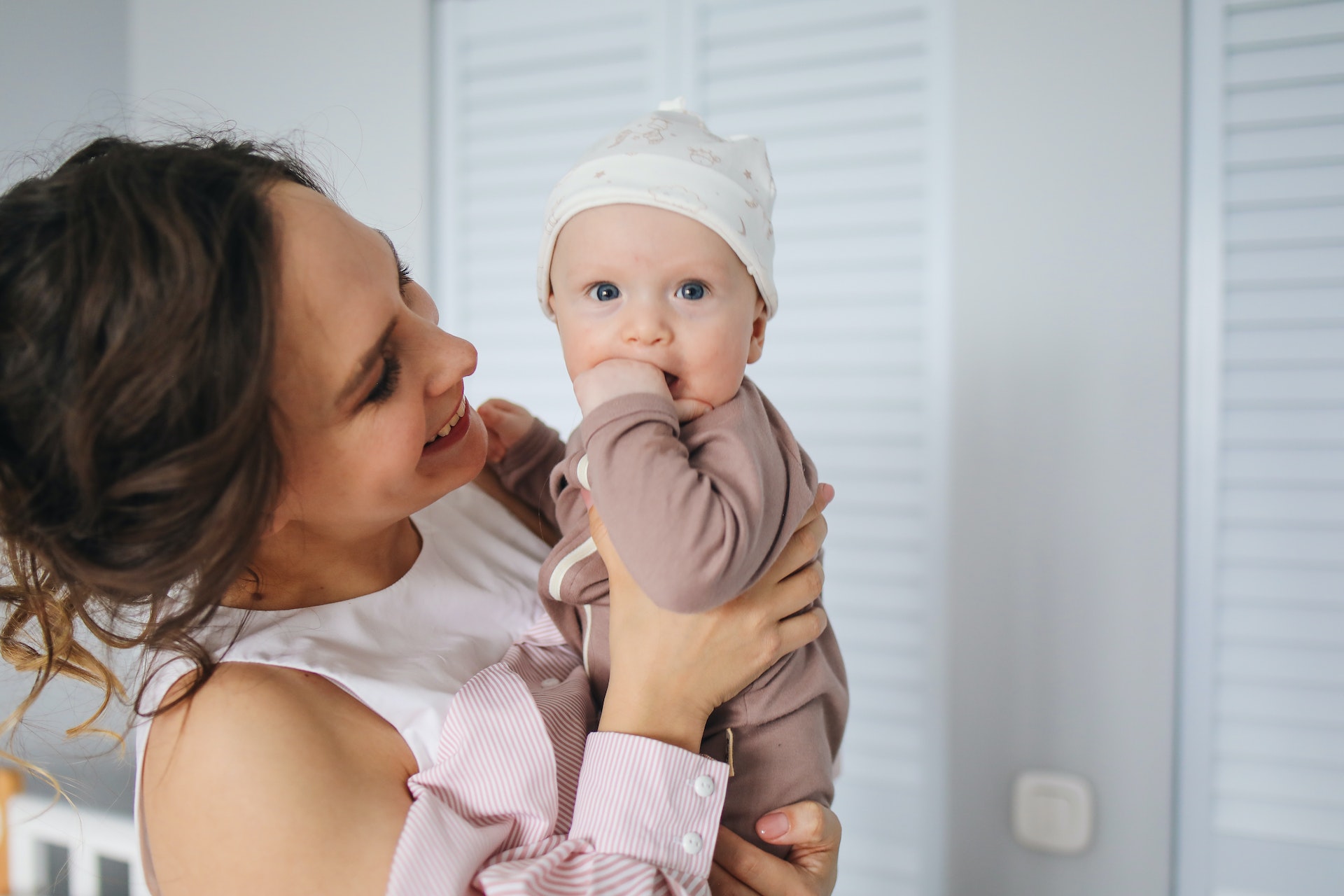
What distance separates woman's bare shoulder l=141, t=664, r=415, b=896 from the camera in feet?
2.36

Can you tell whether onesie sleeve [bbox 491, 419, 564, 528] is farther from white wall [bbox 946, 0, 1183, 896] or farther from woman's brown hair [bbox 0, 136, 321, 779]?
white wall [bbox 946, 0, 1183, 896]

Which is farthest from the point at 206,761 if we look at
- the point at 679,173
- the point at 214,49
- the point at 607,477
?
the point at 214,49

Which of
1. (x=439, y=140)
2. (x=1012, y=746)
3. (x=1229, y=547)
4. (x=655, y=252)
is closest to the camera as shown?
(x=655, y=252)

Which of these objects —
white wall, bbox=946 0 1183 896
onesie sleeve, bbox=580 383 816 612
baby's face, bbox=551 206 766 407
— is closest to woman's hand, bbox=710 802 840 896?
onesie sleeve, bbox=580 383 816 612

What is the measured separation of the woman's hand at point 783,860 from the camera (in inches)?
36.2

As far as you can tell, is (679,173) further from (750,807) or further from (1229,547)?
(1229,547)

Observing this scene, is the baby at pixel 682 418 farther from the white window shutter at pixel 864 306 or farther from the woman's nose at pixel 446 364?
the white window shutter at pixel 864 306

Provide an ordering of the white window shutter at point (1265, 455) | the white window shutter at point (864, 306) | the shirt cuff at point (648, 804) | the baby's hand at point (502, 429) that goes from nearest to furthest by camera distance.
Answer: the shirt cuff at point (648, 804)
the baby's hand at point (502, 429)
the white window shutter at point (1265, 455)
the white window shutter at point (864, 306)

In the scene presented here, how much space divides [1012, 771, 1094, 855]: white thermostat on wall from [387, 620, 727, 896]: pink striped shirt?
112cm

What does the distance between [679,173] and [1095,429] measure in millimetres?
1136

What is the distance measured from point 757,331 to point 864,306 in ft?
2.82

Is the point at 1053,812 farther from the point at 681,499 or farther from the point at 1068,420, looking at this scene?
the point at 681,499

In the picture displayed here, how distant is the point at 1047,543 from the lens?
167 cm

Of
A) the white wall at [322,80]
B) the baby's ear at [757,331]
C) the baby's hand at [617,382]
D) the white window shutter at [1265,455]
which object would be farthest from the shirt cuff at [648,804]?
the white wall at [322,80]
